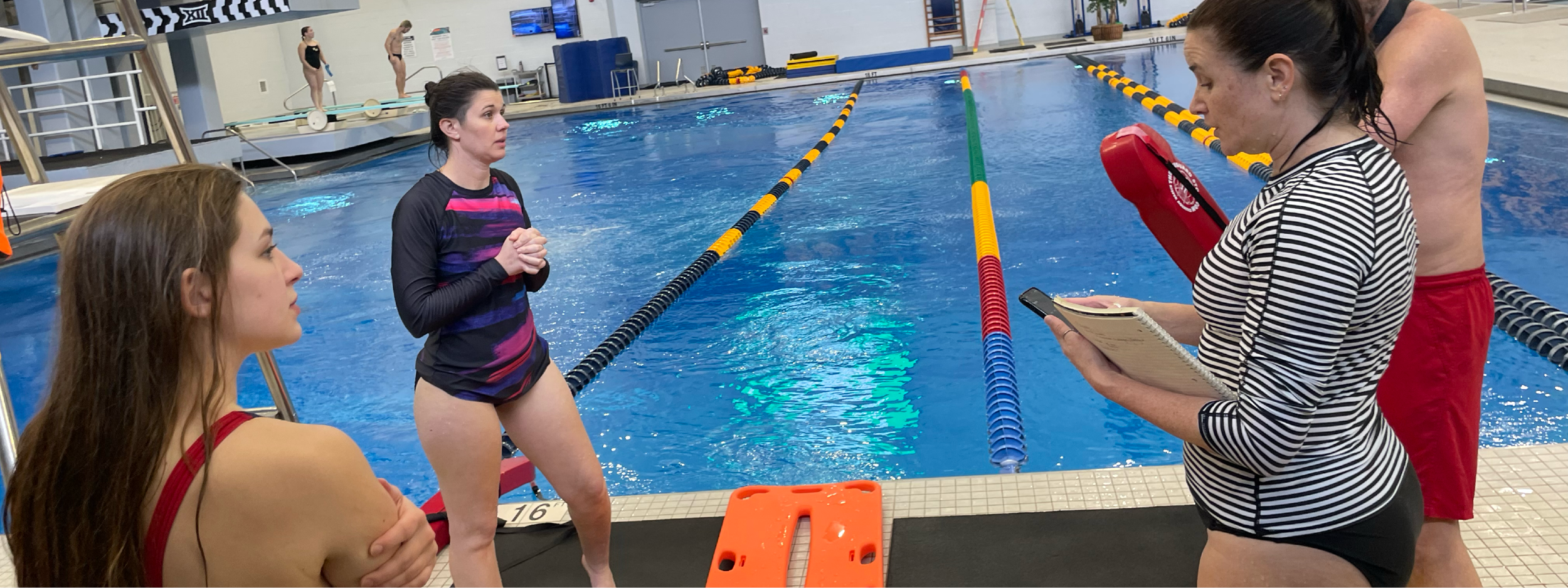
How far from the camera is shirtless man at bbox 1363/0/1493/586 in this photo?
5.57 ft

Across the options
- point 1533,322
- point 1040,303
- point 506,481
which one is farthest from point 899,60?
point 1040,303

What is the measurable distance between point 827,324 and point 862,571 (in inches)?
127

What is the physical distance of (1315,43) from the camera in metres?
1.32

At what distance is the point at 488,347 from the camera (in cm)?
234

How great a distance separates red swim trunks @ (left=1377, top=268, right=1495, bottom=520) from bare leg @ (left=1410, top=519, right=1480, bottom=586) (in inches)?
1.2

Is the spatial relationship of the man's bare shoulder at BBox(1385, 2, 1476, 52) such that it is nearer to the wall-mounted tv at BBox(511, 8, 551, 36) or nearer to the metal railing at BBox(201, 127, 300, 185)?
the metal railing at BBox(201, 127, 300, 185)

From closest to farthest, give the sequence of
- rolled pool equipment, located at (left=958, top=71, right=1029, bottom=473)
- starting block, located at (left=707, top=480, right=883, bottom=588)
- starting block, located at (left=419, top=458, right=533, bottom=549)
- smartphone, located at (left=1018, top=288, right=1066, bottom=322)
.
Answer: smartphone, located at (left=1018, top=288, right=1066, bottom=322) < starting block, located at (left=707, top=480, right=883, bottom=588) < rolled pool equipment, located at (left=958, top=71, right=1029, bottom=473) < starting block, located at (left=419, top=458, right=533, bottom=549)

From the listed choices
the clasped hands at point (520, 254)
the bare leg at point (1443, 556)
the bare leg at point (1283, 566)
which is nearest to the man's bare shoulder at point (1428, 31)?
the bare leg at point (1443, 556)

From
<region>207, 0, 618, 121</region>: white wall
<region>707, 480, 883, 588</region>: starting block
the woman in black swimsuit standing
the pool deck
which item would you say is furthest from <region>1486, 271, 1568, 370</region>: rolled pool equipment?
<region>207, 0, 618, 121</region>: white wall

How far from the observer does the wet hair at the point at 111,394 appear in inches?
39.7

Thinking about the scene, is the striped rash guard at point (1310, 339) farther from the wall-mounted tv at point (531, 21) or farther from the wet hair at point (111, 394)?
the wall-mounted tv at point (531, 21)

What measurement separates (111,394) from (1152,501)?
246cm

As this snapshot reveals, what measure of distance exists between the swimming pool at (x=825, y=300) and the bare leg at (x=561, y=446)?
5.73 ft

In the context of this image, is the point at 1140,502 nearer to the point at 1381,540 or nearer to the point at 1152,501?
the point at 1152,501
